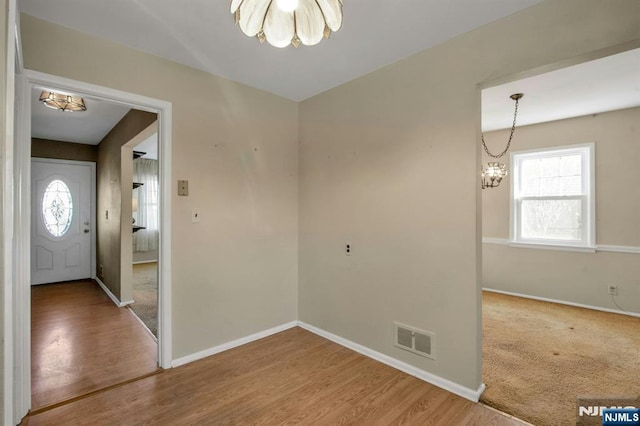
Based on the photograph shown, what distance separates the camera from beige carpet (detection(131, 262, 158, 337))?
3.70 meters

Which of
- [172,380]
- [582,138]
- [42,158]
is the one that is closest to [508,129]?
[582,138]

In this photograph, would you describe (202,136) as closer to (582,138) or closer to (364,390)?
(364,390)

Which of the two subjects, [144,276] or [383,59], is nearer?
[383,59]

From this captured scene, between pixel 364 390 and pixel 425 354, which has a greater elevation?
pixel 425 354

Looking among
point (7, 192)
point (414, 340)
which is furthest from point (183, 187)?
point (414, 340)

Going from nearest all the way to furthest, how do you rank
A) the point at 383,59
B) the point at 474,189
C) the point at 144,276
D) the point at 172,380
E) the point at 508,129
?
the point at 474,189 → the point at 172,380 → the point at 383,59 → the point at 508,129 → the point at 144,276

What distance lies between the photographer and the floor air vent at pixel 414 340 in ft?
7.73

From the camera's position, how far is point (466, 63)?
2.18 metres

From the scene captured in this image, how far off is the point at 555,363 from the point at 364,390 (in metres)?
1.74

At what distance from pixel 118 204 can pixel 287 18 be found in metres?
4.06

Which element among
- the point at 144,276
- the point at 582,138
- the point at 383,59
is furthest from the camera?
the point at 144,276

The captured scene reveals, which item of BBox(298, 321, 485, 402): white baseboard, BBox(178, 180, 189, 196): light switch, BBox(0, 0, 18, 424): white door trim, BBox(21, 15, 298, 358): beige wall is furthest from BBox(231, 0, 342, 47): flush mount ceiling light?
BBox(298, 321, 485, 402): white baseboard

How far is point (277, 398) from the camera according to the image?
2.14m

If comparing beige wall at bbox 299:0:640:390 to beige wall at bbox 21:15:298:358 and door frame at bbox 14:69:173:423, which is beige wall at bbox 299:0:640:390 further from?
door frame at bbox 14:69:173:423
